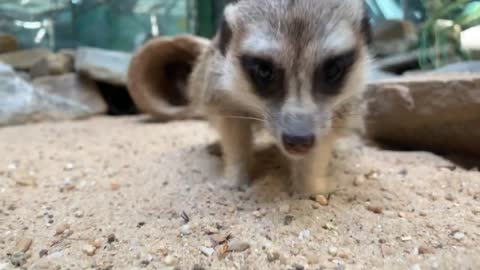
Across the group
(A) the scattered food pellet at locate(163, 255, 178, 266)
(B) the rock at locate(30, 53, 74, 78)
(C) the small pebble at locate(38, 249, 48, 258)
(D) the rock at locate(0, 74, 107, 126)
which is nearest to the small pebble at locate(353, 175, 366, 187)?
(A) the scattered food pellet at locate(163, 255, 178, 266)

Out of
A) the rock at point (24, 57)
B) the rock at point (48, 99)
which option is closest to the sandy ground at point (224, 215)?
the rock at point (48, 99)

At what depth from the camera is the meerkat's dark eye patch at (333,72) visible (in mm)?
1687

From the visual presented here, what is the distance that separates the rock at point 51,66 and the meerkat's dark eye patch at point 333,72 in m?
4.17

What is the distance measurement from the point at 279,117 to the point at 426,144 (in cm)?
139

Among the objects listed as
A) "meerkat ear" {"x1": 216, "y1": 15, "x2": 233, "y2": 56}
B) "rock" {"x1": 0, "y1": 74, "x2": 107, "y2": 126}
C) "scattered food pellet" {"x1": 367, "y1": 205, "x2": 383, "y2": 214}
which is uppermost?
"meerkat ear" {"x1": 216, "y1": 15, "x2": 233, "y2": 56}

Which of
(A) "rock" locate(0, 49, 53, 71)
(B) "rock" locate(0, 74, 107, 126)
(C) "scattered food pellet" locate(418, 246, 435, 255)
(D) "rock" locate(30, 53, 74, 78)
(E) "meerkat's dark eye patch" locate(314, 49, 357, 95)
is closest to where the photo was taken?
(C) "scattered food pellet" locate(418, 246, 435, 255)

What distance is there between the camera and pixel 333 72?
1.74 metres

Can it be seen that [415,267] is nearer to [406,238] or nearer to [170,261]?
[406,238]

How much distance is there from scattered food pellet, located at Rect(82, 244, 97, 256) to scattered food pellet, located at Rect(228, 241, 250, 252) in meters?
0.42

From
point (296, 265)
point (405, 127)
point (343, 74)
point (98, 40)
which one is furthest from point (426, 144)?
point (98, 40)

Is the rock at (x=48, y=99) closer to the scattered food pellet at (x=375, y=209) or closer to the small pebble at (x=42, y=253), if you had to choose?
the small pebble at (x=42, y=253)

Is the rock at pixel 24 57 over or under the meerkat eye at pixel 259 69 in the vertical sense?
under

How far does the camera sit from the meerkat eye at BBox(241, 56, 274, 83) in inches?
66.4

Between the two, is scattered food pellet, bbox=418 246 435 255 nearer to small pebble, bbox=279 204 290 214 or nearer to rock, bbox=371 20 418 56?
small pebble, bbox=279 204 290 214
